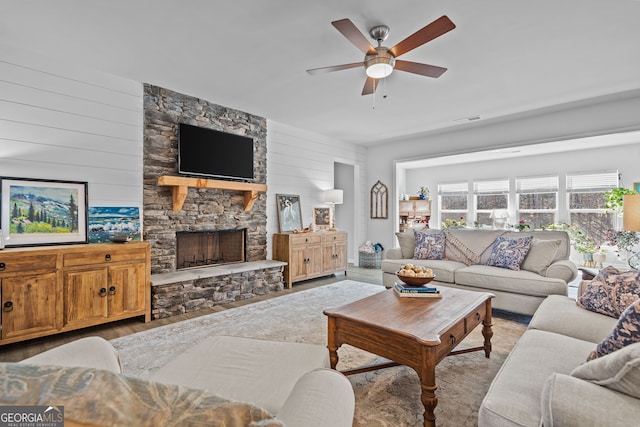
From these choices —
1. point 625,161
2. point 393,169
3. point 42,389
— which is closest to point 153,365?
point 42,389

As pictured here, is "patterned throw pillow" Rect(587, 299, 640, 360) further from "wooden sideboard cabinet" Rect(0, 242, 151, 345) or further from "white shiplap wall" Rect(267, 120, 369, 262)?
"white shiplap wall" Rect(267, 120, 369, 262)

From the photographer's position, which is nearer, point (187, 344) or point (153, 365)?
point (153, 365)

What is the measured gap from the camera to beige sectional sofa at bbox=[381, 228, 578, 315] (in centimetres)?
319

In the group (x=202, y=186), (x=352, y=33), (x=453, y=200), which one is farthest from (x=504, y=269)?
(x=453, y=200)

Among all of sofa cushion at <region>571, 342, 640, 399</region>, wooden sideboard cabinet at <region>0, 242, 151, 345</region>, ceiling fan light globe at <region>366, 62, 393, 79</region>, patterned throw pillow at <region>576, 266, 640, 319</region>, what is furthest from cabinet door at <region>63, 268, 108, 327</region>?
patterned throw pillow at <region>576, 266, 640, 319</region>

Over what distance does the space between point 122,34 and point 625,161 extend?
28.8 ft

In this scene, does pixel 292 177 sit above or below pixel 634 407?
above

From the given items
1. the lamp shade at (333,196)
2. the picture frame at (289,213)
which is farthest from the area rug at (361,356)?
the lamp shade at (333,196)

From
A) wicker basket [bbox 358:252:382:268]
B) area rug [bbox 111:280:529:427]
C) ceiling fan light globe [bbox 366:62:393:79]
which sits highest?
ceiling fan light globe [bbox 366:62:393:79]

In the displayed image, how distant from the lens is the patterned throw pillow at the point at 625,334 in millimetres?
1147

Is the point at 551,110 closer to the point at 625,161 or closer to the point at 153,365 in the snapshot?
the point at 625,161

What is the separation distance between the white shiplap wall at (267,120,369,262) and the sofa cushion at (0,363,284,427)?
4.61 meters

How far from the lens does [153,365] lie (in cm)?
232

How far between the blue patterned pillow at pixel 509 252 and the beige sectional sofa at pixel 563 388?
2.07 m
